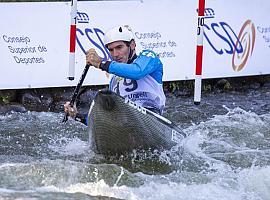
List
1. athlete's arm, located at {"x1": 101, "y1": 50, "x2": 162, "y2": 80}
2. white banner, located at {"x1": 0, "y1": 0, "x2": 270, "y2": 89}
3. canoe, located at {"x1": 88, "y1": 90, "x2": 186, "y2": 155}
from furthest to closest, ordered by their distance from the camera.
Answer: white banner, located at {"x1": 0, "y1": 0, "x2": 270, "y2": 89}, athlete's arm, located at {"x1": 101, "y1": 50, "x2": 162, "y2": 80}, canoe, located at {"x1": 88, "y1": 90, "x2": 186, "y2": 155}

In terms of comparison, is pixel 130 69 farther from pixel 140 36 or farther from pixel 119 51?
pixel 140 36

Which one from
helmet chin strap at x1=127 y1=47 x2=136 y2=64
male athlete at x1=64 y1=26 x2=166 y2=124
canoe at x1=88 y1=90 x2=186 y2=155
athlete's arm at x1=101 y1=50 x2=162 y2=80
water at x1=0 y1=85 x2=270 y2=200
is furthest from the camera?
helmet chin strap at x1=127 y1=47 x2=136 y2=64

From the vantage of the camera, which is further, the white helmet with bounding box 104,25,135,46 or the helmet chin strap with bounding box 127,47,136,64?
the helmet chin strap with bounding box 127,47,136,64

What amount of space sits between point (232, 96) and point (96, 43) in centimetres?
281

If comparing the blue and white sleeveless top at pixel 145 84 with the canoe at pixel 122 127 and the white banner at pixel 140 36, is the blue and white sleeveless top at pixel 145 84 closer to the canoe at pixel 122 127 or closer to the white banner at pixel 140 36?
the canoe at pixel 122 127

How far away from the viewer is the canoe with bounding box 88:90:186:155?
7.51 m

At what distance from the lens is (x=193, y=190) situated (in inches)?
265

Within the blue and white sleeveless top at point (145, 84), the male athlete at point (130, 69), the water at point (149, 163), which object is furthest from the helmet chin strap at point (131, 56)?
the water at point (149, 163)

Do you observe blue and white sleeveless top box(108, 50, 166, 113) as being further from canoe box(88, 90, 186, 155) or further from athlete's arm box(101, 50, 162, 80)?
canoe box(88, 90, 186, 155)

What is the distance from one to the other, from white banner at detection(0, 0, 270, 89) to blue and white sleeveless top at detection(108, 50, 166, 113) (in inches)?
143

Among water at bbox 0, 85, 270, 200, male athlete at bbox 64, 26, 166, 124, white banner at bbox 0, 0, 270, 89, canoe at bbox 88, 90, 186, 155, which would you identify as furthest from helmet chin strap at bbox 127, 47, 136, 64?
white banner at bbox 0, 0, 270, 89

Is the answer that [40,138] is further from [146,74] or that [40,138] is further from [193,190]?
[193,190]

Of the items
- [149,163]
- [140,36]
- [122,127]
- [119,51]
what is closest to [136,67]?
[119,51]

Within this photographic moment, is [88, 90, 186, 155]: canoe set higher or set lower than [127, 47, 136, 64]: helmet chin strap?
lower
